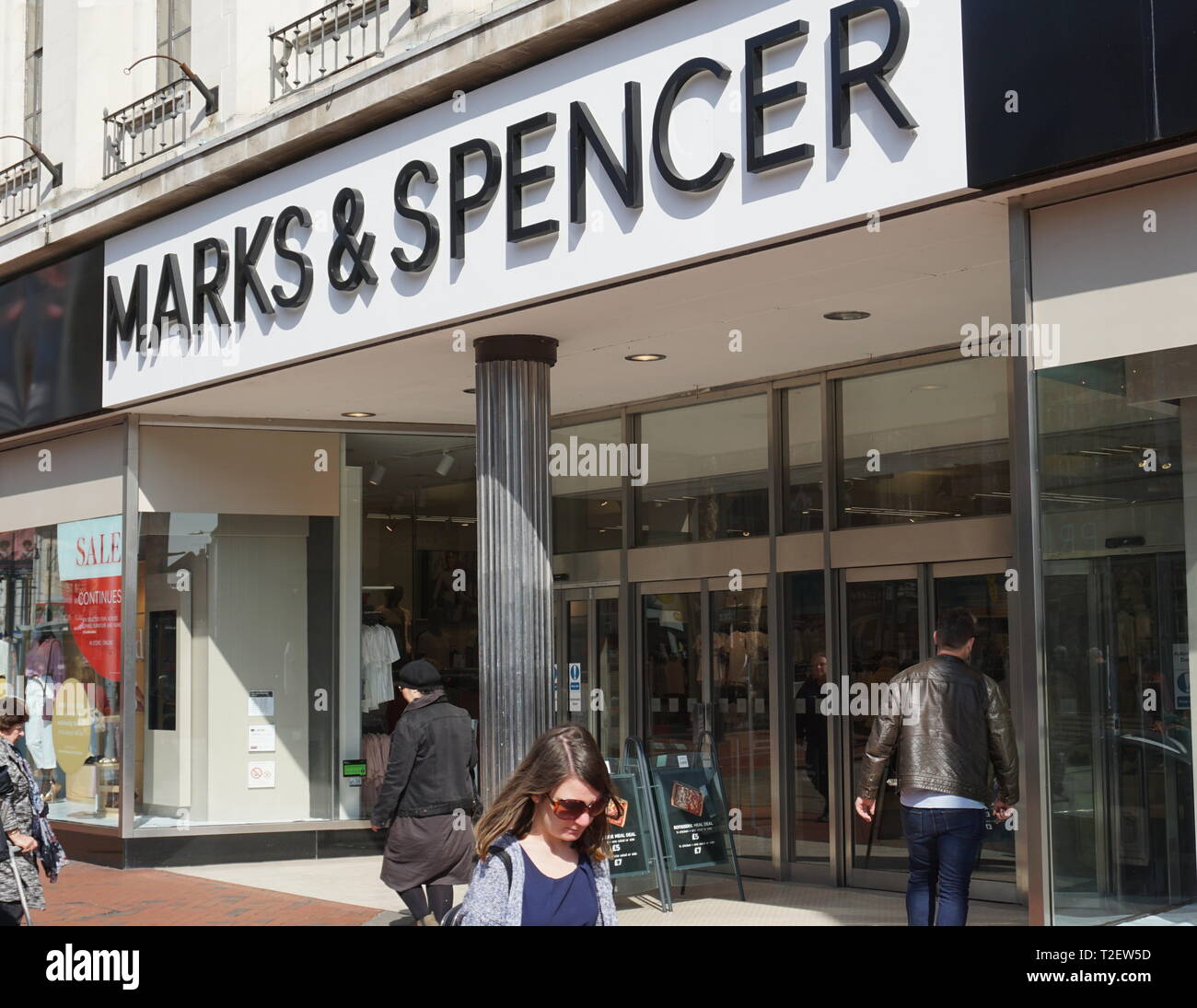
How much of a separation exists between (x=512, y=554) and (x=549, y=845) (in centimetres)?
565

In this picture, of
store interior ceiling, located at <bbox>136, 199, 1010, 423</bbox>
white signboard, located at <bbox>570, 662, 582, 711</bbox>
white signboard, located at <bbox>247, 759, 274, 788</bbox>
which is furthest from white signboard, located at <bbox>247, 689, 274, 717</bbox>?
white signboard, located at <bbox>570, 662, 582, 711</bbox>

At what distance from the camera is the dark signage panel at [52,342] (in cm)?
1234

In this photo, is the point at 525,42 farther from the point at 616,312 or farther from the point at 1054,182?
the point at 1054,182

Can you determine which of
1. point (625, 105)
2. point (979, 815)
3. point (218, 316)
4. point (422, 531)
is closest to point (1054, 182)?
point (625, 105)

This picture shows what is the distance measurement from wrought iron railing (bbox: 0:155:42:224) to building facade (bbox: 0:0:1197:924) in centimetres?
17

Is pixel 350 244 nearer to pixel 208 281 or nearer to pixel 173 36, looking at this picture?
pixel 208 281

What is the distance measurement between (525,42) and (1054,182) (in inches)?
135

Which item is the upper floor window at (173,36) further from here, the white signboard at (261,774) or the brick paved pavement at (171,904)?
the brick paved pavement at (171,904)

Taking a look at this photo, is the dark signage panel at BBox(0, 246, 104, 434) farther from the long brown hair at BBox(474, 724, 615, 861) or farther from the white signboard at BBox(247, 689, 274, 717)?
the long brown hair at BBox(474, 724, 615, 861)

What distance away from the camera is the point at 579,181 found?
813 centimetres

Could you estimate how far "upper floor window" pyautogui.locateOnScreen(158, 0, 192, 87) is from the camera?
40.8 feet

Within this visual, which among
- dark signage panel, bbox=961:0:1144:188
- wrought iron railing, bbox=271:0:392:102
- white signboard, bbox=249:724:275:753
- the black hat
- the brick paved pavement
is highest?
wrought iron railing, bbox=271:0:392:102
